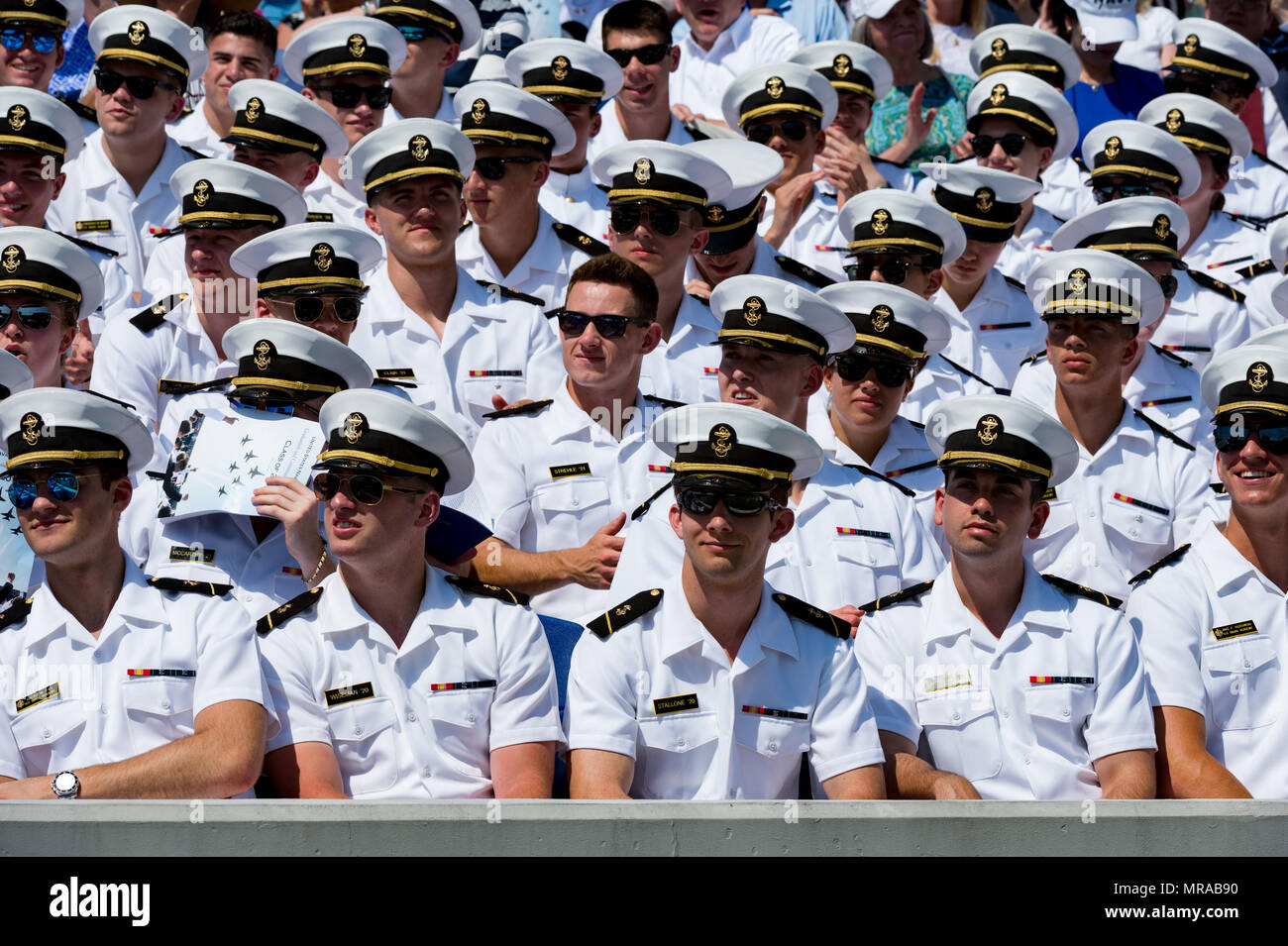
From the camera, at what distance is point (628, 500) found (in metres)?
6.81

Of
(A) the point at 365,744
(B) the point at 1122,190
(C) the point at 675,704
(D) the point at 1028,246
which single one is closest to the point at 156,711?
(A) the point at 365,744

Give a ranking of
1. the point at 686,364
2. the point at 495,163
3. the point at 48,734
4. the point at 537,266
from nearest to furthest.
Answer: the point at 48,734
the point at 686,364
the point at 495,163
the point at 537,266

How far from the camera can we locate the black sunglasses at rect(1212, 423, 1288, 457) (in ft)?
19.5

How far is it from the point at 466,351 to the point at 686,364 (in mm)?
877

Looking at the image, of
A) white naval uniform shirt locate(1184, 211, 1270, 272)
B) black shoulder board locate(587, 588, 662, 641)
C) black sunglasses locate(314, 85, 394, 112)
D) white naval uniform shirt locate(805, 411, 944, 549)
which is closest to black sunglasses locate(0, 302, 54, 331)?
black sunglasses locate(314, 85, 394, 112)

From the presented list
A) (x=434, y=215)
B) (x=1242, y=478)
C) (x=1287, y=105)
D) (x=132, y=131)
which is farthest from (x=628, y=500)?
(x=1287, y=105)

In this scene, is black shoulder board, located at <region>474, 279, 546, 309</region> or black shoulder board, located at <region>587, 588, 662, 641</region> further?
black shoulder board, located at <region>474, 279, 546, 309</region>

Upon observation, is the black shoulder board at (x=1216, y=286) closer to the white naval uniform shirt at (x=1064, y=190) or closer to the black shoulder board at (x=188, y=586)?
the white naval uniform shirt at (x=1064, y=190)

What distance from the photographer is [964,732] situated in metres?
5.65

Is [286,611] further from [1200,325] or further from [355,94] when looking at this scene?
[1200,325]

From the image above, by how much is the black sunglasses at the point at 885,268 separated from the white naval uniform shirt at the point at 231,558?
2.89m

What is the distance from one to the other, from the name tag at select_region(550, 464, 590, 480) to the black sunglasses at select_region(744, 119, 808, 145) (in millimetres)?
2667

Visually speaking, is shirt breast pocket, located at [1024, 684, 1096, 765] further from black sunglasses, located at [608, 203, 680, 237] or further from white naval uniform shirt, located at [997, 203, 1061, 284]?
white naval uniform shirt, located at [997, 203, 1061, 284]

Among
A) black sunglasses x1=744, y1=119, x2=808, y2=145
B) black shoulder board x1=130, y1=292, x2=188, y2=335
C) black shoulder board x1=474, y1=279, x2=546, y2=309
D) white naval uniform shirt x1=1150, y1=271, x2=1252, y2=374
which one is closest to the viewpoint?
black shoulder board x1=130, y1=292, x2=188, y2=335
